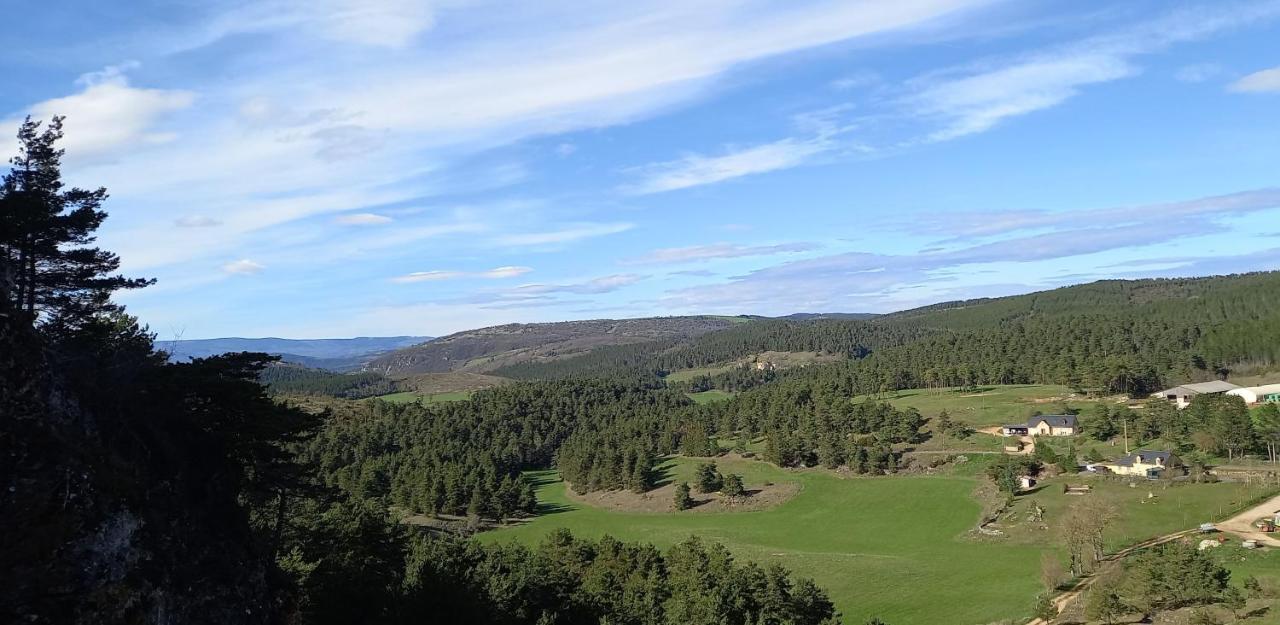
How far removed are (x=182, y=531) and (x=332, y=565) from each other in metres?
14.3

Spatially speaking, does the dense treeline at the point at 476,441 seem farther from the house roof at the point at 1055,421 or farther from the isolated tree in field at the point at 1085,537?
the isolated tree in field at the point at 1085,537

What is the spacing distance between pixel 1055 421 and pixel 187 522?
11284 centimetres

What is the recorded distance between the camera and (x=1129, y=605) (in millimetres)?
40719

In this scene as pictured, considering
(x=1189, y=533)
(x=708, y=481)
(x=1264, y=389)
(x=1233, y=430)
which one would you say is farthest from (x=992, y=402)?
(x=1189, y=533)

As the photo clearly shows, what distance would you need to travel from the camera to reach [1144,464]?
77.9 metres

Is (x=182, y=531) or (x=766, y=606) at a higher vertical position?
(x=182, y=531)

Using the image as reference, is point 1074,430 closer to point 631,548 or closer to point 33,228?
point 631,548

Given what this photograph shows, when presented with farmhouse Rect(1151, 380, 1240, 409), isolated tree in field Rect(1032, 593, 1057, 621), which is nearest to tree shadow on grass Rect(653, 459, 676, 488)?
isolated tree in field Rect(1032, 593, 1057, 621)

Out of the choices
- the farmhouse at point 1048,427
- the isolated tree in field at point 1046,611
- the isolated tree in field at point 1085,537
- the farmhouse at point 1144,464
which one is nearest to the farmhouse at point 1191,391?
the farmhouse at point 1048,427

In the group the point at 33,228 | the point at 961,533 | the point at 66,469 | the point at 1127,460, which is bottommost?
the point at 961,533

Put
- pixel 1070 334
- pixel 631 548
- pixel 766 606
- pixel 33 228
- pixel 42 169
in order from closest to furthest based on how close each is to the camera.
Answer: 1. pixel 33 228
2. pixel 42 169
3. pixel 766 606
4. pixel 631 548
5. pixel 1070 334

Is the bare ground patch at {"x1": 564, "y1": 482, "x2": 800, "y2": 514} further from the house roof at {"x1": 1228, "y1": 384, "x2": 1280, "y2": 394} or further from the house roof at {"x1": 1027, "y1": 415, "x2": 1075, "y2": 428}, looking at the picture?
the house roof at {"x1": 1228, "y1": 384, "x2": 1280, "y2": 394}

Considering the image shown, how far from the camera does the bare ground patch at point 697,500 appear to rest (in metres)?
94.8

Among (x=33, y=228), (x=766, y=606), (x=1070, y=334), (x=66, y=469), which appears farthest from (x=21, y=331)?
(x=1070, y=334)
